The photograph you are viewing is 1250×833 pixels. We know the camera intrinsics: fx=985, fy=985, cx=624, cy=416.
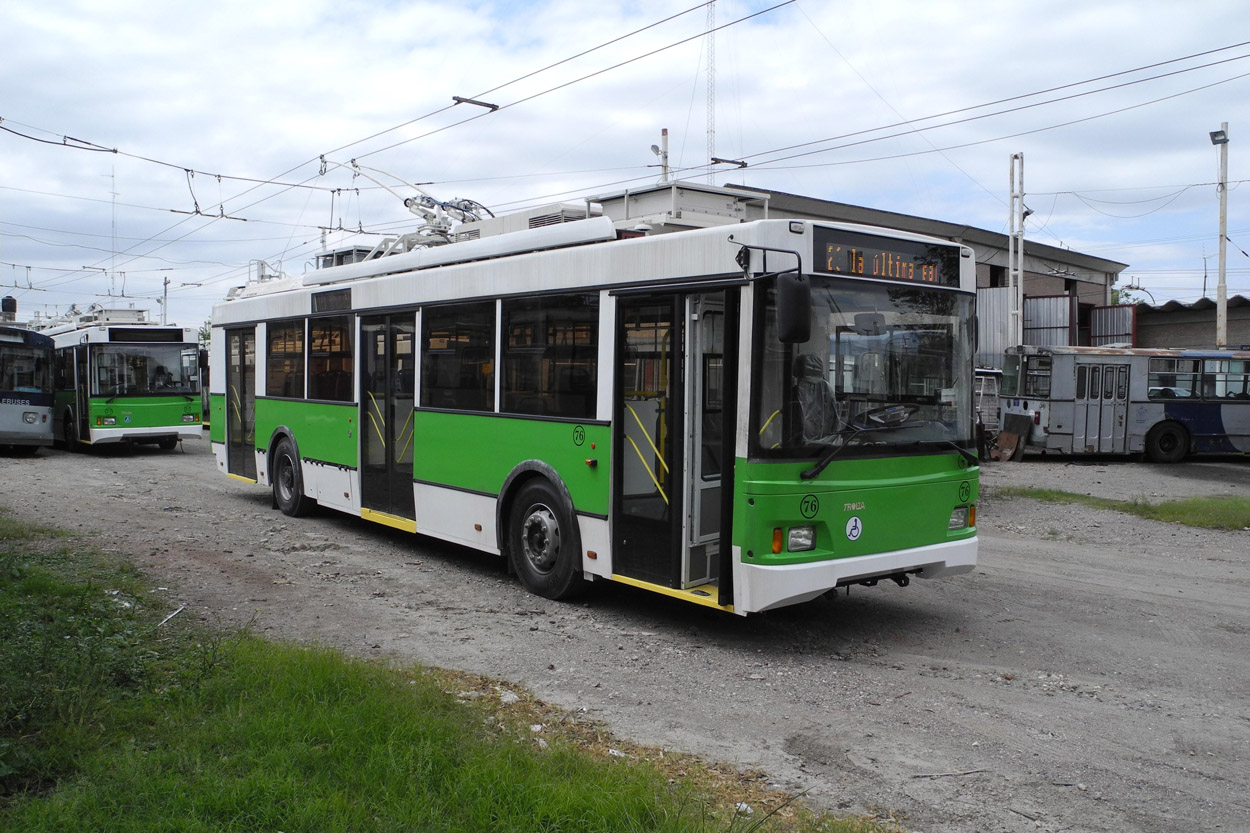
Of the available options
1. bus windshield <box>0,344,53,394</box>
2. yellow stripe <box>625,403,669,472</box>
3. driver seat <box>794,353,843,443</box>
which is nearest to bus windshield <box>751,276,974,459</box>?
driver seat <box>794,353,843,443</box>

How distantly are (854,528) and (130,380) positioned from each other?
20.4m

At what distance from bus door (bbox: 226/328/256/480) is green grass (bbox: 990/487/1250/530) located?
37.9 ft

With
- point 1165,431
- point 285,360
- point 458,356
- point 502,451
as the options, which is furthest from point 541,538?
point 1165,431

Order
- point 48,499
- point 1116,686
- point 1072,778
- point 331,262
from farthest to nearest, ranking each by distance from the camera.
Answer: point 331,262 → point 48,499 → point 1116,686 → point 1072,778

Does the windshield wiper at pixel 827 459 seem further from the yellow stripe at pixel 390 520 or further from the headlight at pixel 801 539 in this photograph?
the yellow stripe at pixel 390 520

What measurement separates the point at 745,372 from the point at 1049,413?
18869mm

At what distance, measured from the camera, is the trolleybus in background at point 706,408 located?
6.48 meters

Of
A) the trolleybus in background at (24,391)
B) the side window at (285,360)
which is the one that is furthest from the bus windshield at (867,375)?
the trolleybus in background at (24,391)

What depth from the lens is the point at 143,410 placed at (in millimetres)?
22469

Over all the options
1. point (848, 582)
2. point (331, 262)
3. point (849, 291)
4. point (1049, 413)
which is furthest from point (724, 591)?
point (1049, 413)

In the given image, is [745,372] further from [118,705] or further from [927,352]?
[118,705]

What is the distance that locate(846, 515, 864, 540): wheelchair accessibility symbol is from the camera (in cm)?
673

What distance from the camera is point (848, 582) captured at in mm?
6844

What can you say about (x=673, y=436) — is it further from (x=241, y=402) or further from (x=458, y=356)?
(x=241, y=402)
